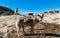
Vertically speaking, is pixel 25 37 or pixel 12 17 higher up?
pixel 12 17

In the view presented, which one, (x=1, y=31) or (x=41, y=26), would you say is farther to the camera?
(x=41, y=26)

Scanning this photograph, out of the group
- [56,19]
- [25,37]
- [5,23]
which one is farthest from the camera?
[56,19]

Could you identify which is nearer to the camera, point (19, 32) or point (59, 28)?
point (19, 32)

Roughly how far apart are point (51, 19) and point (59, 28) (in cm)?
321

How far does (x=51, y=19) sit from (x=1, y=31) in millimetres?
7688

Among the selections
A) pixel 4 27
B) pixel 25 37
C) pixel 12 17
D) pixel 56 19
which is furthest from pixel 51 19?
pixel 25 37

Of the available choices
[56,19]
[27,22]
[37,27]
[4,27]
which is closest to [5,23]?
[4,27]

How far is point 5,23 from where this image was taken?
21406 millimetres

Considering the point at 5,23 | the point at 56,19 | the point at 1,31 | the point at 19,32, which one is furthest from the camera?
the point at 56,19

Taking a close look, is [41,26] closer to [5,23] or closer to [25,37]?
[5,23]

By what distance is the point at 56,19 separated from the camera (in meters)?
24.5

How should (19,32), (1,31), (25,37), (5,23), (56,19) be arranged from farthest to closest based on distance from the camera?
1. (56,19)
2. (5,23)
3. (1,31)
4. (19,32)
5. (25,37)

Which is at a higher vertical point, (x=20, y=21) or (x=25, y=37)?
(x=20, y=21)

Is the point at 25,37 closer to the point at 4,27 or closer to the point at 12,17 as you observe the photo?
the point at 4,27
